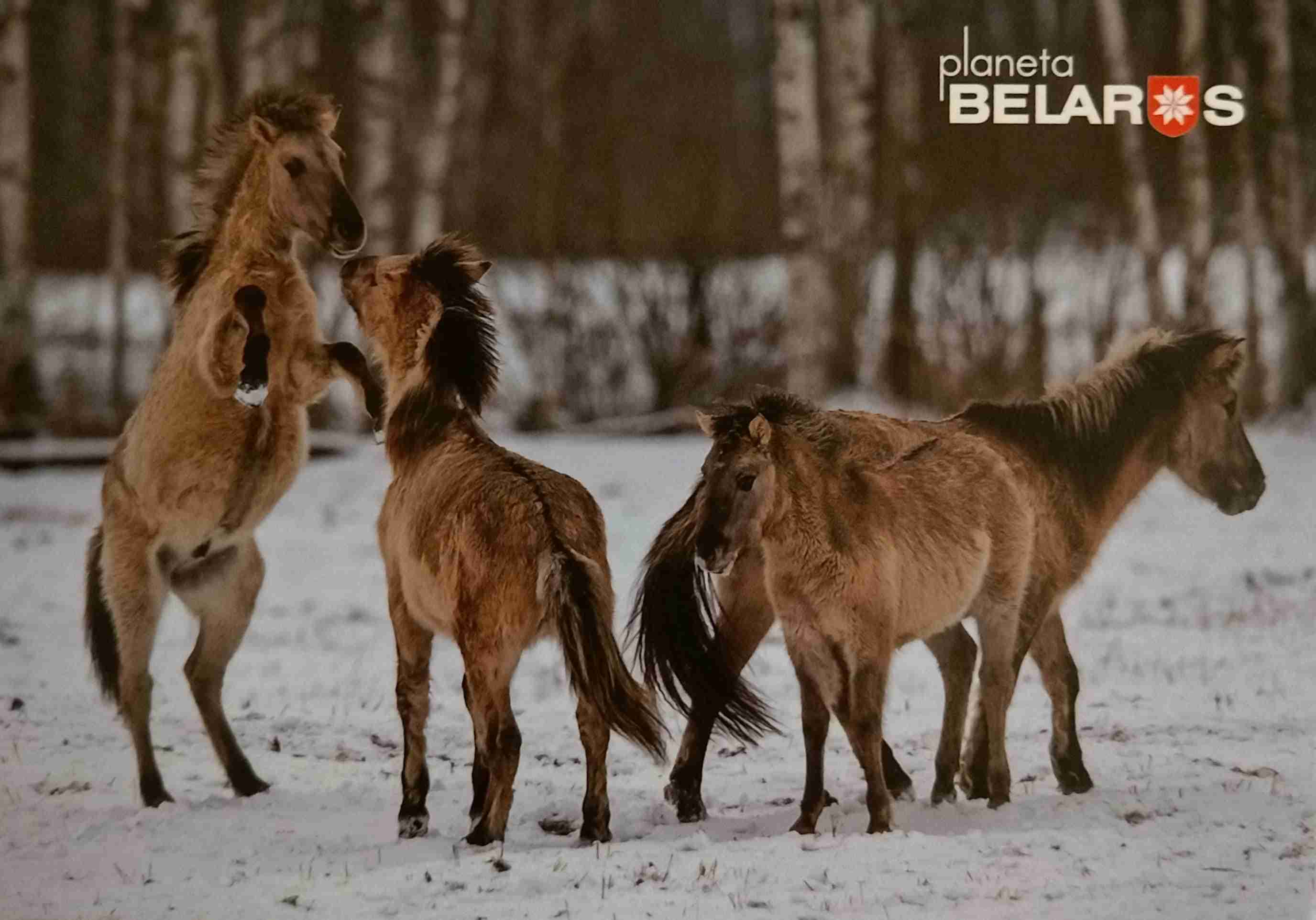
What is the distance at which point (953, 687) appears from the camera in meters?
4.37

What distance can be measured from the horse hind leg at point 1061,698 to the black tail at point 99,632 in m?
2.64

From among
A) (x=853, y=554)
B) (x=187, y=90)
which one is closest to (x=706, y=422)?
(x=853, y=554)

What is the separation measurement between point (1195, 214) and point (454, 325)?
6391 millimetres

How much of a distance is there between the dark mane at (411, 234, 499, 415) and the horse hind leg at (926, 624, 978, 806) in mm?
1442

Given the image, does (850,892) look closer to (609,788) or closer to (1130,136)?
(609,788)

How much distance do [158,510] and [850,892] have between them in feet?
7.18

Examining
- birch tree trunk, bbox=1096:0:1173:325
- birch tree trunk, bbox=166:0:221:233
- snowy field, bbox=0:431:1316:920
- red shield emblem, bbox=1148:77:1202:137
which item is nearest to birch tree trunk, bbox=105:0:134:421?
birch tree trunk, bbox=166:0:221:233

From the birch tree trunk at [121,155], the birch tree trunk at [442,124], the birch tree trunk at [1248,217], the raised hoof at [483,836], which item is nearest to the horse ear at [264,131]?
the raised hoof at [483,836]

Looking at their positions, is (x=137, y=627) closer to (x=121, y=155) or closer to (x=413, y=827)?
(x=413, y=827)

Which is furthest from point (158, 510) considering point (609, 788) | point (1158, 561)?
point (1158, 561)

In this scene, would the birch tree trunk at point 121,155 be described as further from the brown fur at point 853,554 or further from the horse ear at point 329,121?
the brown fur at point 853,554

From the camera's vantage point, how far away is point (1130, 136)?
995cm

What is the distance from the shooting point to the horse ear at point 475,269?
420cm

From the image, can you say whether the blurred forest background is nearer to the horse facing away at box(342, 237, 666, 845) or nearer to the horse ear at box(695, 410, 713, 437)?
the horse facing away at box(342, 237, 666, 845)
